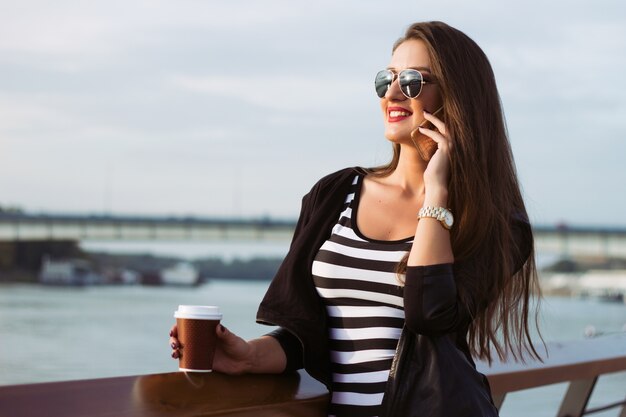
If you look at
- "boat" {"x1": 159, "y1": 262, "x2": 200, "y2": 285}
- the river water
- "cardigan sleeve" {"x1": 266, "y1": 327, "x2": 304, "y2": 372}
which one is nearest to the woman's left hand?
"cardigan sleeve" {"x1": 266, "y1": 327, "x2": 304, "y2": 372}

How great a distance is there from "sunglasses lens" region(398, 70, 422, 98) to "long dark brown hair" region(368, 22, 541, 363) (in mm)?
39

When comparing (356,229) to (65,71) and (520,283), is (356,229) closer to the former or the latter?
(520,283)

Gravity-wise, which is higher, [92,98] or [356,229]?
[92,98]

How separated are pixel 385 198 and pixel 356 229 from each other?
11cm

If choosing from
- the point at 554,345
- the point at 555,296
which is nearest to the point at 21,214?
the point at 555,296

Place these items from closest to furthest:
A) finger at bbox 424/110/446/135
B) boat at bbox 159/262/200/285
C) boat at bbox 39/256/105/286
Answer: finger at bbox 424/110/446/135, boat at bbox 39/256/105/286, boat at bbox 159/262/200/285

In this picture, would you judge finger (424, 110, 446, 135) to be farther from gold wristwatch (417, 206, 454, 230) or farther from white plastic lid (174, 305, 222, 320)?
white plastic lid (174, 305, 222, 320)

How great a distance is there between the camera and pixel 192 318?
153cm

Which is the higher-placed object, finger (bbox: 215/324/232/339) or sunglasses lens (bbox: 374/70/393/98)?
sunglasses lens (bbox: 374/70/393/98)

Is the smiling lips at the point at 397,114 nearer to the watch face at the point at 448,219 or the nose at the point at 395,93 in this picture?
the nose at the point at 395,93

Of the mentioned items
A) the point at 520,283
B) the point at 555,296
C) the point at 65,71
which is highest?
the point at 65,71

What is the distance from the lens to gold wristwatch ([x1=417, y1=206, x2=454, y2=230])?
175 cm

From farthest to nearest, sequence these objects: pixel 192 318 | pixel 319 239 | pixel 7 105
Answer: pixel 7 105 < pixel 319 239 < pixel 192 318

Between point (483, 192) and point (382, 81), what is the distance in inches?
12.1
